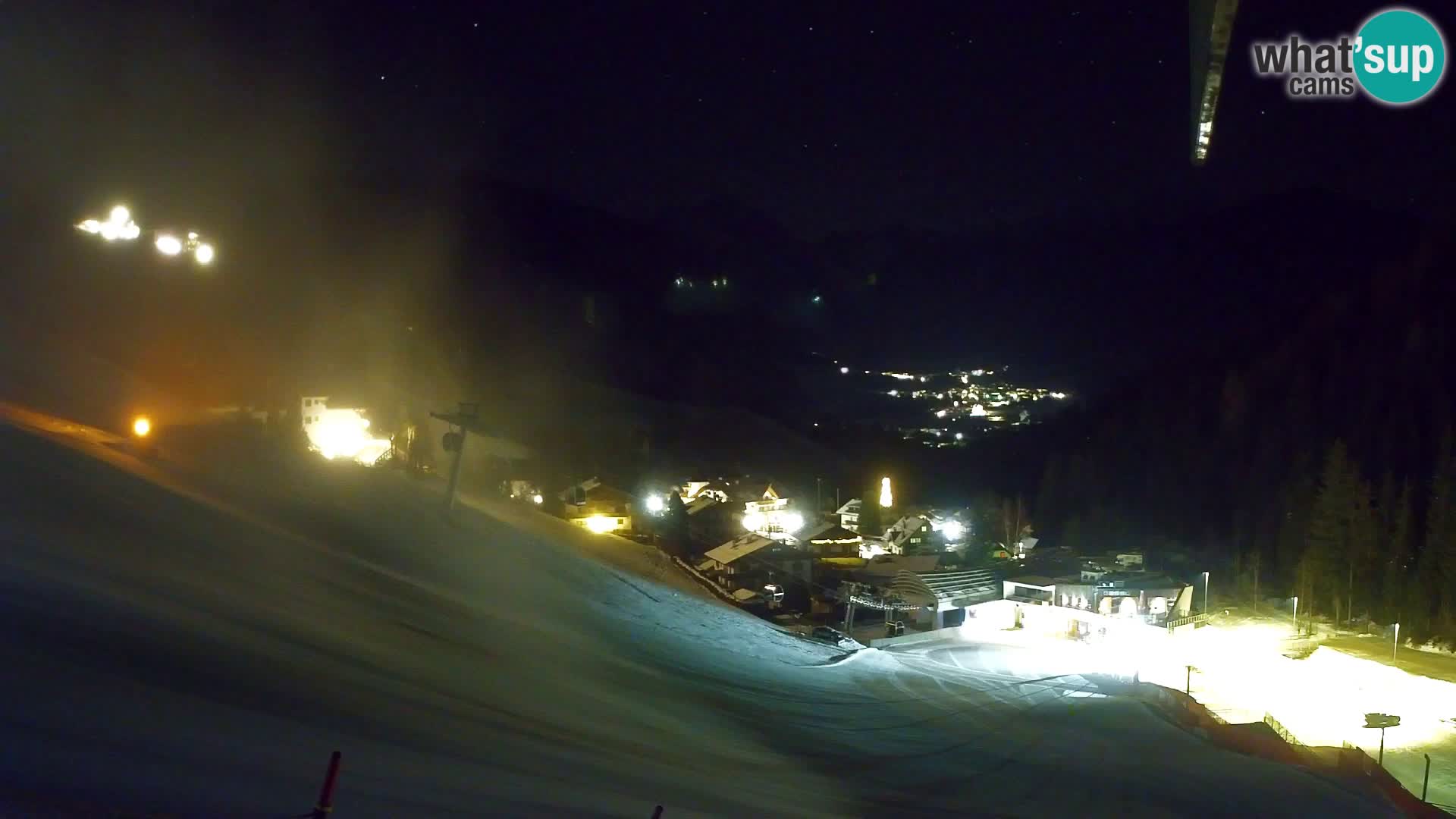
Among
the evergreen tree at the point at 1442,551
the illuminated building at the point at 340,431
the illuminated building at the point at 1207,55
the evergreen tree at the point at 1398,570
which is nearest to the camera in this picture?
the illuminated building at the point at 1207,55

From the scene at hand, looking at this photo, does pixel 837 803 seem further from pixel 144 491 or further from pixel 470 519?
pixel 470 519

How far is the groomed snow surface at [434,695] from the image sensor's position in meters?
3.89

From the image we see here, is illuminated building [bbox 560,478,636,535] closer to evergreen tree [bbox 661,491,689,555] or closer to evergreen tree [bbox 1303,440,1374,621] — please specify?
evergreen tree [bbox 661,491,689,555]

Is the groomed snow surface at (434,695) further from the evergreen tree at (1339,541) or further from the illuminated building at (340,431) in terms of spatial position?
the evergreen tree at (1339,541)

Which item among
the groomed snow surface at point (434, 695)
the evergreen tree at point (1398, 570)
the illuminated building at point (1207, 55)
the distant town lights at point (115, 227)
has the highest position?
the distant town lights at point (115, 227)

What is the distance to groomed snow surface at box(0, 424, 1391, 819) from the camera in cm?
389

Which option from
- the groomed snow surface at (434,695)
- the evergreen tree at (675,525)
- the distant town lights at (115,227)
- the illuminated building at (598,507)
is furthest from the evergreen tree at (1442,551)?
the distant town lights at (115,227)

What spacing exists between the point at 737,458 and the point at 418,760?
51.4 metres

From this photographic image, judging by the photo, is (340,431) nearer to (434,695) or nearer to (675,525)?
(675,525)

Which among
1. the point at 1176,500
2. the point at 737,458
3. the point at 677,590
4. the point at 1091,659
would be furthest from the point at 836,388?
the point at 677,590

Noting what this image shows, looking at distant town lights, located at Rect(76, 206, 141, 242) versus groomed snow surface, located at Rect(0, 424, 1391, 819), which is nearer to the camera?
groomed snow surface, located at Rect(0, 424, 1391, 819)

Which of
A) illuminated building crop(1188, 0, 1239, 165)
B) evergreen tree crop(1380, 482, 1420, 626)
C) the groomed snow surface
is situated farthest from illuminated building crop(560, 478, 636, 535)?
illuminated building crop(1188, 0, 1239, 165)

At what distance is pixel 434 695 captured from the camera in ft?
18.2

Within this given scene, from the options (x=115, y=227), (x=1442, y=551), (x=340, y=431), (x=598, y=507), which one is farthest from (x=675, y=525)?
(x=1442, y=551)
